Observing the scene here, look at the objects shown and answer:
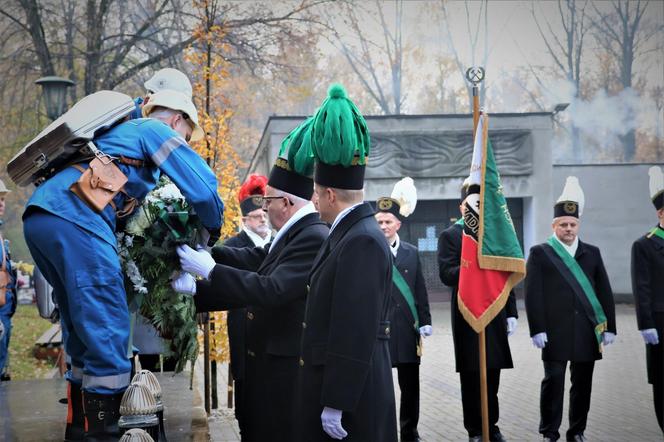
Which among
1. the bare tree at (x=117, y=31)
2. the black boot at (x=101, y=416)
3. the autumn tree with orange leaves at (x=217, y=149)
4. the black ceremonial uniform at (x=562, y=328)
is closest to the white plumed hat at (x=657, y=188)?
the black ceremonial uniform at (x=562, y=328)

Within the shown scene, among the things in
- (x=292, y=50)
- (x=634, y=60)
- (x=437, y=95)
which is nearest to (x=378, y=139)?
(x=292, y=50)

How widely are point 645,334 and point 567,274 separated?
0.98 meters

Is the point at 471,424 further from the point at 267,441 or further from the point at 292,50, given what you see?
the point at 292,50

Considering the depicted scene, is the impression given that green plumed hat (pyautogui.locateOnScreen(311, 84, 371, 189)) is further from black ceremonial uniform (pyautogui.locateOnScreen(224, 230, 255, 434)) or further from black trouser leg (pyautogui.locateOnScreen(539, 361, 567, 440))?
black trouser leg (pyautogui.locateOnScreen(539, 361, 567, 440))

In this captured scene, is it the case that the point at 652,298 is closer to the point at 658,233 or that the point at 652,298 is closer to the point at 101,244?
the point at 658,233

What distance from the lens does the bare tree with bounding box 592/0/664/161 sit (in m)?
29.2

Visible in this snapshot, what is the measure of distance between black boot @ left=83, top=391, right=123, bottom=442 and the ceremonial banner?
3655 mm

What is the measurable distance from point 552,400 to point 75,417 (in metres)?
4.33

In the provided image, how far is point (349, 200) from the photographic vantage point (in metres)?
3.97

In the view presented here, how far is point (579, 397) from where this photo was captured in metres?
7.40

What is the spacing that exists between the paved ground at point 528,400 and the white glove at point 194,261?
3.70 meters

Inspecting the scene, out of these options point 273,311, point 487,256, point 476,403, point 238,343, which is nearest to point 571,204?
point 487,256

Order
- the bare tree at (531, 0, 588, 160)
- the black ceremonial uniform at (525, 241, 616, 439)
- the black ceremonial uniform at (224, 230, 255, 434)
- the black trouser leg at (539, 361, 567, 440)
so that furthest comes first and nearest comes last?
the bare tree at (531, 0, 588, 160) < the black ceremonial uniform at (525, 241, 616, 439) < the black trouser leg at (539, 361, 567, 440) < the black ceremonial uniform at (224, 230, 255, 434)

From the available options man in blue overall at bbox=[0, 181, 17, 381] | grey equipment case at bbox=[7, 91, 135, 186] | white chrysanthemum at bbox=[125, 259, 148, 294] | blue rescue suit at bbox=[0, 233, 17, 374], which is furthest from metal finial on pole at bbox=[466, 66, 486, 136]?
blue rescue suit at bbox=[0, 233, 17, 374]
